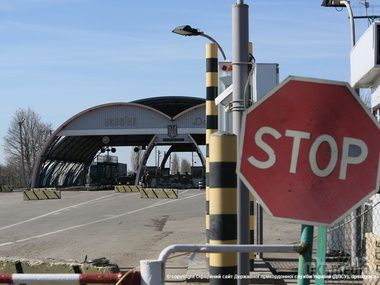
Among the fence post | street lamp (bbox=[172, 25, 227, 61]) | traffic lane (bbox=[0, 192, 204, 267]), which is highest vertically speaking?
street lamp (bbox=[172, 25, 227, 61])

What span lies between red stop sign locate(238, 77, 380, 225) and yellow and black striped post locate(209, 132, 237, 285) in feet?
3.26

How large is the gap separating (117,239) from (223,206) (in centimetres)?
946

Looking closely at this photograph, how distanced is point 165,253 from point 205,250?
0.28 m

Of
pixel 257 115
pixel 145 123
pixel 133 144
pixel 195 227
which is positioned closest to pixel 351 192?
pixel 257 115

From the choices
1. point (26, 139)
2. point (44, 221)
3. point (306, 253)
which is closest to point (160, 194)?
point (44, 221)

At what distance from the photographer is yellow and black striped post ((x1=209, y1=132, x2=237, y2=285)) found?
465cm

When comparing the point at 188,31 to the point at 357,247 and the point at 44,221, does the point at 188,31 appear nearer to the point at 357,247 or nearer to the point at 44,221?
the point at 357,247

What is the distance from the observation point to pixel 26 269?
7496mm

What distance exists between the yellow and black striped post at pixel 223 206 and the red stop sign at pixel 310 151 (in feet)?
3.26

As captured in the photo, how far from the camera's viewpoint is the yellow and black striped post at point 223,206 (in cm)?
465

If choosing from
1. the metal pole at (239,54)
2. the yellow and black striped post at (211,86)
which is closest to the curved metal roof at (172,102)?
the yellow and black striped post at (211,86)

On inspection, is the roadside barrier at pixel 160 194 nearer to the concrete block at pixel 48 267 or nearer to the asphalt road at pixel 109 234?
the asphalt road at pixel 109 234

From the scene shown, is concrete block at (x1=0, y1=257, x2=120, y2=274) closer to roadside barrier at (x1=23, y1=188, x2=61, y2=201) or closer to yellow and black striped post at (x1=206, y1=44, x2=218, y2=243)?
yellow and black striped post at (x1=206, y1=44, x2=218, y2=243)

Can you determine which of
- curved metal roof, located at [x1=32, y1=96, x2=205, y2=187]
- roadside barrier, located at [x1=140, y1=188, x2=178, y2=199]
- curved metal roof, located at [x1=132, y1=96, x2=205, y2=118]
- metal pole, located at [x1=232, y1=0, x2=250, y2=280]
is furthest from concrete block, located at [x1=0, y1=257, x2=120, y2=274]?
curved metal roof, located at [x1=132, y1=96, x2=205, y2=118]
